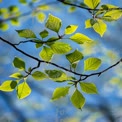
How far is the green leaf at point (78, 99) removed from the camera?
15.2 inches

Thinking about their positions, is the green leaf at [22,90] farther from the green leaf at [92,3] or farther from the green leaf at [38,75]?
the green leaf at [92,3]

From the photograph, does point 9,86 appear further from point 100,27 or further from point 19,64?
point 100,27

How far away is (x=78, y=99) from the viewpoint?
0.39 meters

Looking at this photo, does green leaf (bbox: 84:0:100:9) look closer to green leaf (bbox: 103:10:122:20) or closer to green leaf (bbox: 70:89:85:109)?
green leaf (bbox: 103:10:122:20)

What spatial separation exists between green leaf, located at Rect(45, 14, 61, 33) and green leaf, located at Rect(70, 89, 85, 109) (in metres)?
0.10

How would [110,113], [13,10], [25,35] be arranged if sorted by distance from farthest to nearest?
[110,113]
[13,10]
[25,35]

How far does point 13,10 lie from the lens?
5.25ft

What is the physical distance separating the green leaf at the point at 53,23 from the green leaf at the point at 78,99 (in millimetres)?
96

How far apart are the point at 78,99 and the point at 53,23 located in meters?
0.12

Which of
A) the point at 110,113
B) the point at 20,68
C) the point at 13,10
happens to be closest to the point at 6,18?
the point at 13,10

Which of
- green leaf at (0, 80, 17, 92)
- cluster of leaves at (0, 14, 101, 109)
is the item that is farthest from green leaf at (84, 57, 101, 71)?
green leaf at (0, 80, 17, 92)

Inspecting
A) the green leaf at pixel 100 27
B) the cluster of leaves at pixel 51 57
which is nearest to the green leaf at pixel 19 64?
the cluster of leaves at pixel 51 57

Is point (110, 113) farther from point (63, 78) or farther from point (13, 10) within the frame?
point (63, 78)

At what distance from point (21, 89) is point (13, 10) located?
4.14 feet
